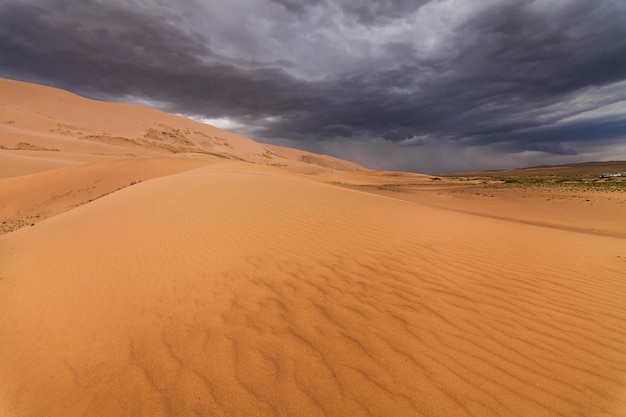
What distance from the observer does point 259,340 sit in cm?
334

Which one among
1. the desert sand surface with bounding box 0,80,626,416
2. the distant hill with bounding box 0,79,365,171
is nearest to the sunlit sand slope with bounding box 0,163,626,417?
the desert sand surface with bounding box 0,80,626,416

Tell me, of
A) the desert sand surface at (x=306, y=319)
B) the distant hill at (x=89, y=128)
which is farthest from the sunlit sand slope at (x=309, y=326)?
the distant hill at (x=89, y=128)

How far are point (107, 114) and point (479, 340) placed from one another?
9099 centimetres

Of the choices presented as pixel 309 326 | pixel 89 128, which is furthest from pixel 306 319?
pixel 89 128

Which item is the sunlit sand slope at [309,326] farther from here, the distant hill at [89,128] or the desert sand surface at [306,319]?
the distant hill at [89,128]

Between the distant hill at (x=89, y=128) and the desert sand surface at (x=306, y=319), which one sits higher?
the distant hill at (x=89, y=128)

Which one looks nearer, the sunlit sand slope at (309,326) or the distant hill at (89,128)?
the sunlit sand slope at (309,326)

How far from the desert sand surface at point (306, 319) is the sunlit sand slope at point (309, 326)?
2cm

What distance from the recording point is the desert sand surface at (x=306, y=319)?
270 centimetres

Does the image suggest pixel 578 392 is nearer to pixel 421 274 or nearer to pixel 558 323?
pixel 558 323

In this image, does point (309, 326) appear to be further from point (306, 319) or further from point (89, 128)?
point (89, 128)

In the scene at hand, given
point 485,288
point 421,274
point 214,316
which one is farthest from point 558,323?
point 214,316

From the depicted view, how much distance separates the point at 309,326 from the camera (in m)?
3.57

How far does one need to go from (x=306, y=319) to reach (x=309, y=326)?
0.48ft
